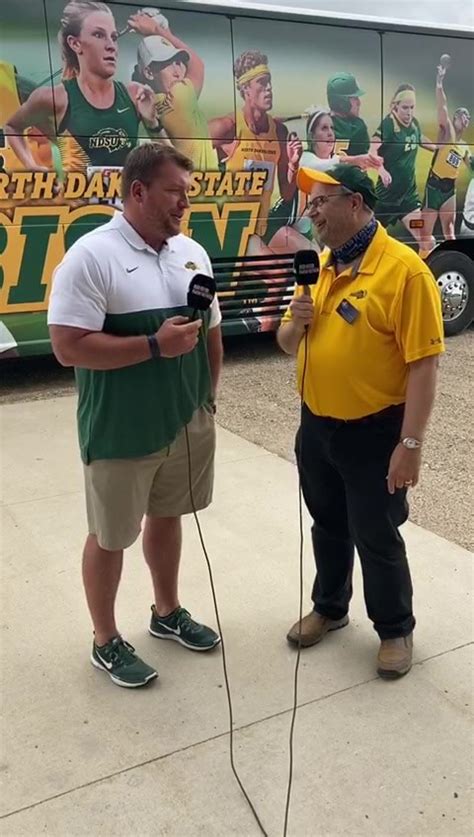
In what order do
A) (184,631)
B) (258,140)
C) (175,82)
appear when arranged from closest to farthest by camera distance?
(184,631) → (175,82) → (258,140)

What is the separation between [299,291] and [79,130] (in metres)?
4.45

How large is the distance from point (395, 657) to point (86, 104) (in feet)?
17.3

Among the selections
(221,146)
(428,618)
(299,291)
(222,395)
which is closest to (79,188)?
(221,146)

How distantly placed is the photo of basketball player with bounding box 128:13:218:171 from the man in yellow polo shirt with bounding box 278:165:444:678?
4590mm

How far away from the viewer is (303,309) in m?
2.50

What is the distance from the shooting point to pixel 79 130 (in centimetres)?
628

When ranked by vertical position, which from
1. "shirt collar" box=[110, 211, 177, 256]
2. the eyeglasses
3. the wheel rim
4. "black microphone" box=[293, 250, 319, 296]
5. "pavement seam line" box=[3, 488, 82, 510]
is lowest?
"pavement seam line" box=[3, 488, 82, 510]

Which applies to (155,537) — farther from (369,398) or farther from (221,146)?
(221,146)

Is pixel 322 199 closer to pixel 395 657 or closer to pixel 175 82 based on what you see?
pixel 395 657

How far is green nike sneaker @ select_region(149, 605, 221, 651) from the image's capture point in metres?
2.87

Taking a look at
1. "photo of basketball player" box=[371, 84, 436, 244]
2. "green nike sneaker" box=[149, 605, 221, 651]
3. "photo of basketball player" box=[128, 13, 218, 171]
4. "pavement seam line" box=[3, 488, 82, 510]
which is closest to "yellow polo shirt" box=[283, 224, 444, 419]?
"green nike sneaker" box=[149, 605, 221, 651]

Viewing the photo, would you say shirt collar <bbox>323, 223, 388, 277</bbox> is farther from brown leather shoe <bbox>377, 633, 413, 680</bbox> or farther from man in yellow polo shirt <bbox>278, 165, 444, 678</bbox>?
brown leather shoe <bbox>377, 633, 413, 680</bbox>

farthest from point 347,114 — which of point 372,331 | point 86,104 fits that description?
point 372,331

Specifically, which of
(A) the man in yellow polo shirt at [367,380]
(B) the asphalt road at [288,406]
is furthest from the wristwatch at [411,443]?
(B) the asphalt road at [288,406]
